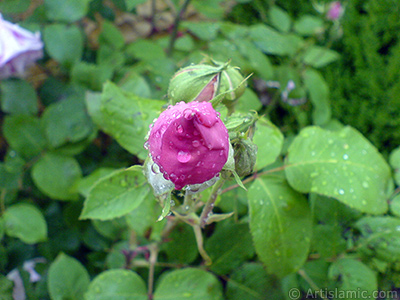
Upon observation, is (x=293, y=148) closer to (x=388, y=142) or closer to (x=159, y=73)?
(x=159, y=73)

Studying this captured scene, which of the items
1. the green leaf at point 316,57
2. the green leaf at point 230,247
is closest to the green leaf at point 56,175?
the green leaf at point 230,247

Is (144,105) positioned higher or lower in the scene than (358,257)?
higher

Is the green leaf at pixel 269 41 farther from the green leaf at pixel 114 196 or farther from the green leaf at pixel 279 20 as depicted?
the green leaf at pixel 114 196

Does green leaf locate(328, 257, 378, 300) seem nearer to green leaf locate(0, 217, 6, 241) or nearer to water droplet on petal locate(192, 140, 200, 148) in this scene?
water droplet on petal locate(192, 140, 200, 148)

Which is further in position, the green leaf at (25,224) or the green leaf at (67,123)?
the green leaf at (67,123)

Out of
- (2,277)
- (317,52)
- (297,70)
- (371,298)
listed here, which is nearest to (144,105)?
(2,277)

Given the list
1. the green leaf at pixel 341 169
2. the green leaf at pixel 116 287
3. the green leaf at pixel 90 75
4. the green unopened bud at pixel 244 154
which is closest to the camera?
the green unopened bud at pixel 244 154
